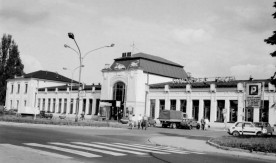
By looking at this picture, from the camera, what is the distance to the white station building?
48.2 metres

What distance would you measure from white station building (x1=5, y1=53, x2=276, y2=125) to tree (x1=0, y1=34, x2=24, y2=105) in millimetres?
6564

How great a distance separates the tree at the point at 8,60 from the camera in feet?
276

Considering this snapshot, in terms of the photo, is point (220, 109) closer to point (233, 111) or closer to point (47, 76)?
point (233, 111)

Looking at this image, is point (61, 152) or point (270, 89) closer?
point (61, 152)

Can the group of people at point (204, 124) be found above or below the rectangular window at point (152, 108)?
below

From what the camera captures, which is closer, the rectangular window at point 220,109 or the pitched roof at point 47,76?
the rectangular window at point 220,109

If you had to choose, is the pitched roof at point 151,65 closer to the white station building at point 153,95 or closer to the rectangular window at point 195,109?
the white station building at point 153,95

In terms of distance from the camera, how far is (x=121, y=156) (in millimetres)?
12828

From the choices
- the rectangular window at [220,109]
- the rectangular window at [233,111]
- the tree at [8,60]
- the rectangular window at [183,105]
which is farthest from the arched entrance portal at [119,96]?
the tree at [8,60]

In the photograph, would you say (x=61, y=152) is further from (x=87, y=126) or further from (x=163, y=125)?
(x=163, y=125)

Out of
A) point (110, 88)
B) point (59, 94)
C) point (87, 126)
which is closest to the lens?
point (87, 126)

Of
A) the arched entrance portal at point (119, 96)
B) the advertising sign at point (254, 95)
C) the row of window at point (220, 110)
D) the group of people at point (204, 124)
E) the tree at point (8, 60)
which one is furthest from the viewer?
the tree at point (8, 60)

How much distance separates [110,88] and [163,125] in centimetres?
1802

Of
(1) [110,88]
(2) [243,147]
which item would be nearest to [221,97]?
(1) [110,88]
